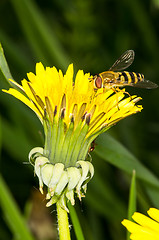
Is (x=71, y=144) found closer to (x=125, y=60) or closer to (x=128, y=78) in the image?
(x=128, y=78)

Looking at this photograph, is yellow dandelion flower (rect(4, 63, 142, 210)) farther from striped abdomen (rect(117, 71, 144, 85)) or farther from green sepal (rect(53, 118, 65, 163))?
striped abdomen (rect(117, 71, 144, 85))

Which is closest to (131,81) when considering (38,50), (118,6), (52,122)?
(52,122)

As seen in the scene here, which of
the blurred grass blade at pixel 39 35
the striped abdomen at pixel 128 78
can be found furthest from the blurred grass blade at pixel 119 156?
the blurred grass blade at pixel 39 35

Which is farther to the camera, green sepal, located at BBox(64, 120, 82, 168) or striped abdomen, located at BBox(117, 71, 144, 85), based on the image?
striped abdomen, located at BBox(117, 71, 144, 85)

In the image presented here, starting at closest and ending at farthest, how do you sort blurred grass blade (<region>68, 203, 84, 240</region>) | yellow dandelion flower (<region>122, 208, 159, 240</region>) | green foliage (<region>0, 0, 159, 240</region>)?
yellow dandelion flower (<region>122, 208, 159, 240</region>) < blurred grass blade (<region>68, 203, 84, 240</region>) < green foliage (<region>0, 0, 159, 240</region>)

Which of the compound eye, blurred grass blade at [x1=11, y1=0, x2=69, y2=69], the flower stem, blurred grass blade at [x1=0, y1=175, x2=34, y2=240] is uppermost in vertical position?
blurred grass blade at [x1=11, y1=0, x2=69, y2=69]

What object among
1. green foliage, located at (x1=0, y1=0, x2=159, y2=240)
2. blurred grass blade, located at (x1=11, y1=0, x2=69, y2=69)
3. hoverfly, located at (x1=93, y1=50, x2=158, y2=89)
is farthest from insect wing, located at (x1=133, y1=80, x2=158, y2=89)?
blurred grass blade, located at (x1=11, y1=0, x2=69, y2=69)

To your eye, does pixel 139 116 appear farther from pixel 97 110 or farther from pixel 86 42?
pixel 97 110

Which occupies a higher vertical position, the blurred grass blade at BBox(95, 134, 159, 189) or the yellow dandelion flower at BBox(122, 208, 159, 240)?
the blurred grass blade at BBox(95, 134, 159, 189)
